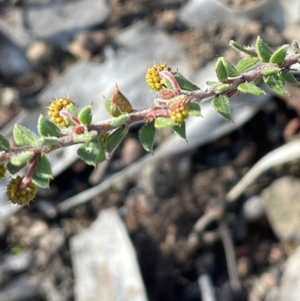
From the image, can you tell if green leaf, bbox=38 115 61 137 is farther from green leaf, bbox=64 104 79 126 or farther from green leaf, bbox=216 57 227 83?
green leaf, bbox=216 57 227 83

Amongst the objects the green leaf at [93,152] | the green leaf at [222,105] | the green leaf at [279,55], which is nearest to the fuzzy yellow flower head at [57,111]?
the green leaf at [93,152]

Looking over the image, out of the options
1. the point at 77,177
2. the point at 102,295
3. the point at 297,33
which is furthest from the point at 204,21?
the point at 102,295

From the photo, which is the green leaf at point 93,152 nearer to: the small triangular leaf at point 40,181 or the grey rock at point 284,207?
the small triangular leaf at point 40,181

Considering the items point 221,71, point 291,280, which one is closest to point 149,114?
point 221,71

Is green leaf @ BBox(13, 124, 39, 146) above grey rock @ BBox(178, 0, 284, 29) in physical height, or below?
below

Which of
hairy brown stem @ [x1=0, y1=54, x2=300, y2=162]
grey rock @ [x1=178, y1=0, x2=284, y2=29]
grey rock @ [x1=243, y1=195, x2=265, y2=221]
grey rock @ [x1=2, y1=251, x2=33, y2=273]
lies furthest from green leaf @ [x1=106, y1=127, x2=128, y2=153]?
grey rock @ [x1=178, y1=0, x2=284, y2=29]

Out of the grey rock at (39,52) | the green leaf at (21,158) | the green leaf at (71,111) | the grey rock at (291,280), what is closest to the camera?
the green leaf at (21,158)
